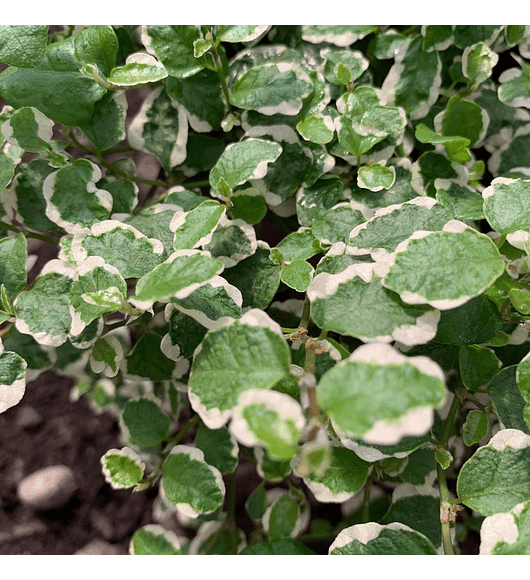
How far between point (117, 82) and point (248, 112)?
0.25 m

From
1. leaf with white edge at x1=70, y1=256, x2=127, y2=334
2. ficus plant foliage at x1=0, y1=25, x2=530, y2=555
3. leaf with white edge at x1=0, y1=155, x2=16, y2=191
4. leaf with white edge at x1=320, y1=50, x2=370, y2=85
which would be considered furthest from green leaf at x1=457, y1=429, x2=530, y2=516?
leaf with white edge at x1=0, y1=155, x2=16, y2=191

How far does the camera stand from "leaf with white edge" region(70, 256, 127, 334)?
725mm

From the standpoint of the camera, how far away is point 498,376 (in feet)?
2.78

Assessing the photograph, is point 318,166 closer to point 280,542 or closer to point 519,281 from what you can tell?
point 519,281

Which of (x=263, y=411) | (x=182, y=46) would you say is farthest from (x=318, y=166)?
(x=263, y=411)

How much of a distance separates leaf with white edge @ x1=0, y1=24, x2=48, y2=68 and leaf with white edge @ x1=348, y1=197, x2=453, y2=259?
1.96 feet

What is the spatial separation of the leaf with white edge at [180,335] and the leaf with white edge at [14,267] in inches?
10.6

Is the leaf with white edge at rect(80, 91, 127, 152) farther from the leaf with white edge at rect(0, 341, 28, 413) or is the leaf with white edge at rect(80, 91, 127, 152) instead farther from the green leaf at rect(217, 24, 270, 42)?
the leaf with white edge at rect(0, 341, 28, 413)

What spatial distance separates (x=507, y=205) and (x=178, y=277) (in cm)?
48

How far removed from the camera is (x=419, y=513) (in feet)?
3.11

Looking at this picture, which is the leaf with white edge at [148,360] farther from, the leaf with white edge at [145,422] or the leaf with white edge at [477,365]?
the leaf with white edge at [477,365]

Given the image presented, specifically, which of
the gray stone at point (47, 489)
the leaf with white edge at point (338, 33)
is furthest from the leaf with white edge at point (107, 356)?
the leaf with white edge at point (338, 33)

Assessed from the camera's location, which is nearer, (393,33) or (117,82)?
(117,82)

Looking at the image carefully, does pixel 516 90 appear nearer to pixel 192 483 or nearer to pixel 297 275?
pixel 297 275
